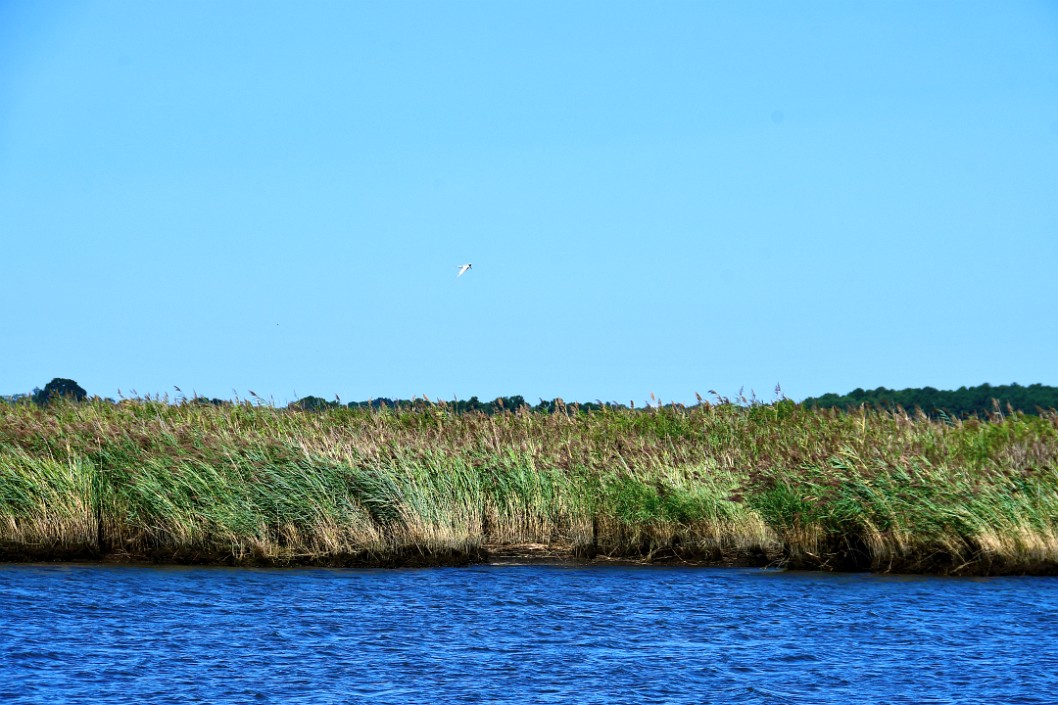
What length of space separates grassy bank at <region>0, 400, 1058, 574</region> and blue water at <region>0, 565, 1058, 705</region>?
727 mm

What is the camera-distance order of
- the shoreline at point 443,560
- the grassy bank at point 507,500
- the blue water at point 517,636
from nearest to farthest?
the blue water at point 517,636 < the grassy bank at point 507,500 < the shoreline at point 443,560

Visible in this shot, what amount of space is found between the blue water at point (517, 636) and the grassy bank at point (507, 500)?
0.73 metres

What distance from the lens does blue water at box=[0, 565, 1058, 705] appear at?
11.1m

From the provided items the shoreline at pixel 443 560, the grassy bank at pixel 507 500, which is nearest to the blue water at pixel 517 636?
the shoreline at pixel 443 560

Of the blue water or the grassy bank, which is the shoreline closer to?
the grassy bank

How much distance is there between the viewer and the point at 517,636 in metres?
13.4

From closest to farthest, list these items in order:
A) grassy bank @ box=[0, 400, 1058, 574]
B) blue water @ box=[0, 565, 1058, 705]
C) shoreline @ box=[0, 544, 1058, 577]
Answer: blue water @ box=[0, 565, 1058, 705] → grassy bank @ box=[0, 400, 1058, 574] → shoreline @ box=[0, 544, 1058, 577]

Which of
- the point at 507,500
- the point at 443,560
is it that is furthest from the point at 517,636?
the point at 507,500

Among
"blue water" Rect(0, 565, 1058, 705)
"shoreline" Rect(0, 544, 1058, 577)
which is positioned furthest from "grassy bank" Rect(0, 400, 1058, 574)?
"blue water" Rect(0, 565, 1058, 705)

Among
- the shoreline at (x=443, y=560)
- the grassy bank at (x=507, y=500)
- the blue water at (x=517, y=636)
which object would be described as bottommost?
the blue water at (x=517, y=636)

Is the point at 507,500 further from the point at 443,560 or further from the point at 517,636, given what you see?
the point at 517,636

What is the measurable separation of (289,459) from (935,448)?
11.0 metres

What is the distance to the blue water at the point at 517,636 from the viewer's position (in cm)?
1105

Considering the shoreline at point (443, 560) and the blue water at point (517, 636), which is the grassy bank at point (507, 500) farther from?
the blue water at point (517, 636)
